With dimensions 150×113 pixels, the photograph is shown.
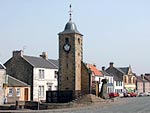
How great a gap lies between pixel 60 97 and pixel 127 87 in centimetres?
6205

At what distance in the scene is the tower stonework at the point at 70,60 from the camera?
4762cm

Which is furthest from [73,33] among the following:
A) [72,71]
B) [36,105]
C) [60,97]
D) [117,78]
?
[117,78]

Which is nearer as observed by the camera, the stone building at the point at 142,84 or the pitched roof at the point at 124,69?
the pitched roof at the point at 124,69

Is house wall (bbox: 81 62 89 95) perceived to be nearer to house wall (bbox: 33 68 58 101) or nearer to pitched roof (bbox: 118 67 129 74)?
house wall (bbox: 33 68 58 101)

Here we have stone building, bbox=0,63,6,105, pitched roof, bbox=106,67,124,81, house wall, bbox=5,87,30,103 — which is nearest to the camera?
stone building, bbox=0,63,6,105

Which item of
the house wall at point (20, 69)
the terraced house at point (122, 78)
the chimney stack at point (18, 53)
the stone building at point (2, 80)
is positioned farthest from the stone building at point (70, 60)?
the terraced house at point (122, 78)

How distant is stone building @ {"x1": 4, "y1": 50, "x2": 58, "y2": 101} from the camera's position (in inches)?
2218

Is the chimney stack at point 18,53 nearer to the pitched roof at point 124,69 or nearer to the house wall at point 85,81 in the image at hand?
the house wall at point 85,81

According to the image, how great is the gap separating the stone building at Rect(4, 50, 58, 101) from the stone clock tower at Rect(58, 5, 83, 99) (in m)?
9.27

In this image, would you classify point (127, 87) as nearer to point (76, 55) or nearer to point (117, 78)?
point (117, 78)

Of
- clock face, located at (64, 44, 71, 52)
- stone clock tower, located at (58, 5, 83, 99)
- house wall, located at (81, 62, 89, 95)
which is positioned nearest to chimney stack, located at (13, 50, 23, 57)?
stone clock tower, located at (58, 5, 83, 99)

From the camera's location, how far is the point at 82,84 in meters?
49.8

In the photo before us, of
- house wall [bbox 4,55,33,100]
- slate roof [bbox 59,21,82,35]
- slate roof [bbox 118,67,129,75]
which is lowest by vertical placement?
house wall [bbox 4,55,33,100]

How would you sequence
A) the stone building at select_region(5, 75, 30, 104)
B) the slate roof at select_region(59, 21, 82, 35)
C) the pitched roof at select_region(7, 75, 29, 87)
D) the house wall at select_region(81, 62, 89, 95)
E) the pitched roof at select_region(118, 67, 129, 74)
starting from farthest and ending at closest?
the pitched roof at select_region(118, 67, 129, 74), the pitched roof at select_region(7, 75, 29, 87), the stone building at select_region(5, 75, 30, 104), the house wall at select_region(81, 62, 89, 95), the slate roof at select_region(59, 21, 82, 35)
